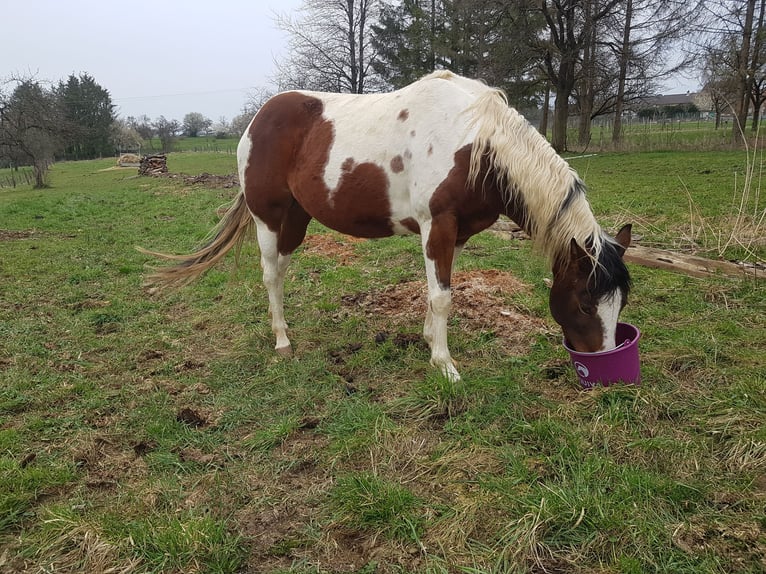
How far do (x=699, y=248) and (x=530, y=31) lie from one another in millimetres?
17510

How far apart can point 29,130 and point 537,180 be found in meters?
26.7

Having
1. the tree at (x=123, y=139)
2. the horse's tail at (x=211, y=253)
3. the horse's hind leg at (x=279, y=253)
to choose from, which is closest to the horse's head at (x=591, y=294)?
the horse's hind leg at (x=279, y=253)

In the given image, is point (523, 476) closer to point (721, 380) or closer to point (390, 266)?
point (721, 380)

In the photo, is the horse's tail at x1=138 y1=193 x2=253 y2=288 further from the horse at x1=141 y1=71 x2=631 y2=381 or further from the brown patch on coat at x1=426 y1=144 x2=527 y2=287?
the brown patch on coat at x1=426 y1=144 x2=527 y2=287

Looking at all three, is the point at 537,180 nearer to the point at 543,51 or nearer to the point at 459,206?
the point at 459,206

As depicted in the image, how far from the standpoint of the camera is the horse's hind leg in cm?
389

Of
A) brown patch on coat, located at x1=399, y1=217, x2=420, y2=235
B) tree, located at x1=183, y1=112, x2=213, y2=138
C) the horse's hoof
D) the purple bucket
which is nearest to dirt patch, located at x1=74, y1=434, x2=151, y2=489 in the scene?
the horse's hoof

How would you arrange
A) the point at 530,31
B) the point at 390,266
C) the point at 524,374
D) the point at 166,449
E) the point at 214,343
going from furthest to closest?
the point at 530,31 → the point at 390,266 → the point at 214,343 → the point at 524,374 → the point at 166,449

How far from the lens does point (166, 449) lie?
251 centimetres

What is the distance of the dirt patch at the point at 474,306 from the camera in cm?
384

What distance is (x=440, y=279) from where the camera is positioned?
9.99ft

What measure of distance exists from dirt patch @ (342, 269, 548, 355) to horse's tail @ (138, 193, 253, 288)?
1295mm

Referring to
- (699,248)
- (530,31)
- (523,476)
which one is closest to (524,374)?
(523,476)

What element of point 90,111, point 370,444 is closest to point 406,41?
point 370,444
